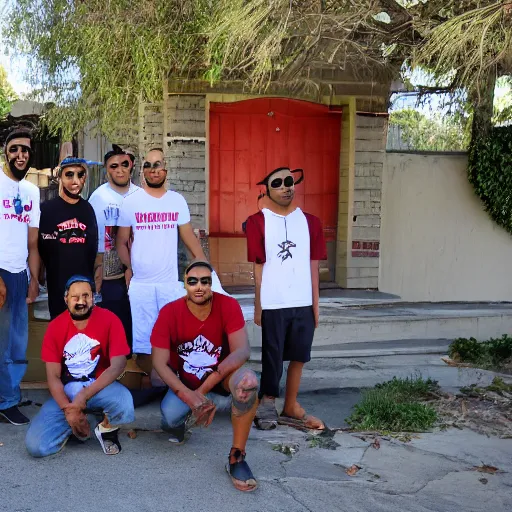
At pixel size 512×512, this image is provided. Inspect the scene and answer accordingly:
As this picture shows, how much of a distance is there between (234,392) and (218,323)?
Answer: 1.90 ft

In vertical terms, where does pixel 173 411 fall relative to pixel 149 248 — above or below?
below

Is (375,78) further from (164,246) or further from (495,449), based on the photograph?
(495,449)

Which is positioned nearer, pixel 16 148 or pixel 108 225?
pixel 16 148

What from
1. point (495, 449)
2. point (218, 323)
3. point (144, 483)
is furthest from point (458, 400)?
point (144, 483)

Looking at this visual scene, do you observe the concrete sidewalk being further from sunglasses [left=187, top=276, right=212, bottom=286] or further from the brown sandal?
sunglasses [left=187, top=276, right=212, bottom=286]

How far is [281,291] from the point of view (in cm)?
508

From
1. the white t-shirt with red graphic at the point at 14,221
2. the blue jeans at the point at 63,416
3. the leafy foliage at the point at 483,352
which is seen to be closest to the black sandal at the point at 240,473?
the blue jeans at the point at 63,416

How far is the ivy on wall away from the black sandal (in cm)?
577

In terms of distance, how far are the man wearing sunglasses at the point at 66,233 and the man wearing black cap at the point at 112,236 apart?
0.32 m

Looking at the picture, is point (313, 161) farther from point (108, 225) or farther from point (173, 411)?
point (173, 411)

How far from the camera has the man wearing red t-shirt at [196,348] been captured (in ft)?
14.6

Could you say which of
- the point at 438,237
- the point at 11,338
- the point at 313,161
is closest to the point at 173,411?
the point at 11,338

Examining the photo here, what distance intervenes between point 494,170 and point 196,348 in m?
5.50

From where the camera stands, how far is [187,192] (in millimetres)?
8070
